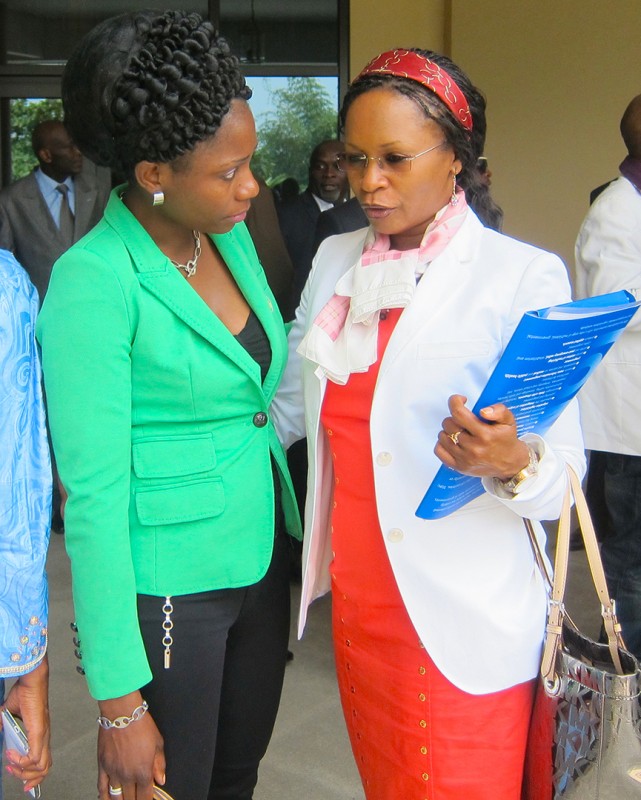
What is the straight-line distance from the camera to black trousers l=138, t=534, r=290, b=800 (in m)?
1.70

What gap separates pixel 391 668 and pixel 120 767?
0.52 metres

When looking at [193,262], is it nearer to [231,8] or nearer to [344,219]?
[344,219]

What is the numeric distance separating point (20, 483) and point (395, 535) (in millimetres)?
667

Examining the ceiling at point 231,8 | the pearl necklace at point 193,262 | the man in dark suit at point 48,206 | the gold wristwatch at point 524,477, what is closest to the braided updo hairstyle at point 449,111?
the pearl necklace at point 193,262

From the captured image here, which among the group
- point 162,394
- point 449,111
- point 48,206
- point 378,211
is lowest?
point 48,206

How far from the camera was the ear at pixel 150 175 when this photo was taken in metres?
1.59

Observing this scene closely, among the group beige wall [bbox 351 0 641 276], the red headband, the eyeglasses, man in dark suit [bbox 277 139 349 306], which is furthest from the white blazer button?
beige wall [bbox 351 0 641 276]

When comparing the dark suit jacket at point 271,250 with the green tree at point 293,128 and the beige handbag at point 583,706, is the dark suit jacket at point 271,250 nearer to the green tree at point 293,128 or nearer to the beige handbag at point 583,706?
the beige handbag at point 583,706

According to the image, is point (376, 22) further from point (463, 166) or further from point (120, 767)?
point (120, 767)

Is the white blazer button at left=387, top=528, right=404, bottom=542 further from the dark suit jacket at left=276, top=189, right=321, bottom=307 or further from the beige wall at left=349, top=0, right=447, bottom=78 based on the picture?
the beige wall at left=349, top=0, right=447, bottom=78

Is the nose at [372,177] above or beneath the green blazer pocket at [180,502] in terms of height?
above

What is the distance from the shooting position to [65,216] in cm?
541

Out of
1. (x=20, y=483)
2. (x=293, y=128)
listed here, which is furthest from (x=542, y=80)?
(x=20, y=483)

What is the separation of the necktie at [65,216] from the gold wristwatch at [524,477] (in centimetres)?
436
